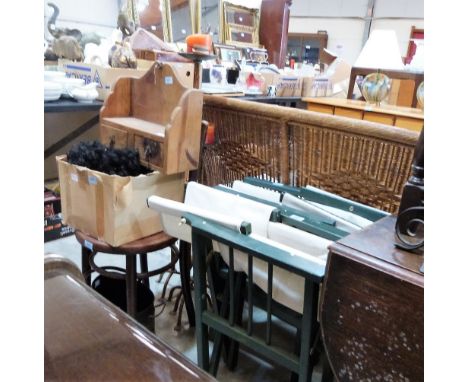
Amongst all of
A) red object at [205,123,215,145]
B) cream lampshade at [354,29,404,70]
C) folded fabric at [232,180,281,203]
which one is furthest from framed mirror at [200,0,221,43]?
folded fabric at [232,180,281,203]

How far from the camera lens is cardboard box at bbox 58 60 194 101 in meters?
1.86

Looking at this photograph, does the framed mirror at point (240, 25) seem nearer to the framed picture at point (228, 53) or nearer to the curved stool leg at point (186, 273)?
the framed picture at point (228, 53)

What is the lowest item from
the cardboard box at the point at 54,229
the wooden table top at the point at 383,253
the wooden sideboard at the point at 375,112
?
the cardboard box at the point at 54,229

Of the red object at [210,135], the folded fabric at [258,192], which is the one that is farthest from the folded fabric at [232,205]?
the red object at [210,135]

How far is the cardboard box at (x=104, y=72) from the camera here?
1.86m

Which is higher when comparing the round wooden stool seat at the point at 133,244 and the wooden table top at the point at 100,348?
the wooden table top at the point at 100,348

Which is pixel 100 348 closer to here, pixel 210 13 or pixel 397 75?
pixel 397 75

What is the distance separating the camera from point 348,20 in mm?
7918

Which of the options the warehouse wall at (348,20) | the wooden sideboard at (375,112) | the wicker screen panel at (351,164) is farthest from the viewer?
the warehouse wall at (348,20)

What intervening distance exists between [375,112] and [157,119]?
195cm

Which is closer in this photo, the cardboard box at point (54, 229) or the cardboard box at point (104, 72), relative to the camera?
the cardboard box at point (104, 72)

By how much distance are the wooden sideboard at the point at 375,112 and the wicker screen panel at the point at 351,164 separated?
1.43m

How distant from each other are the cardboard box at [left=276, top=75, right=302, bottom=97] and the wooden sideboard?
0.13 metres
